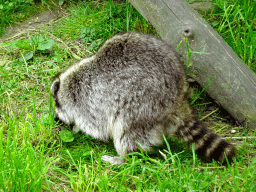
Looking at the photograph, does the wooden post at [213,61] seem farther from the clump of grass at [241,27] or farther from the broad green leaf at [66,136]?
the broad green leaf at [66,136]

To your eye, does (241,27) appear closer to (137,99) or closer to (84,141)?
(137,99)

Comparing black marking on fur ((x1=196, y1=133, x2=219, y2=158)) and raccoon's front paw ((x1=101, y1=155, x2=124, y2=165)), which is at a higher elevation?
black marking on fur ((x1=196, y1=133, x2=219, y2=158))

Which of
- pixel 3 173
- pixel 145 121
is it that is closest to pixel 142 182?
pixel 145 121

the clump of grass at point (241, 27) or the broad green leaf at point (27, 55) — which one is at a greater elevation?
the clump of grass at point (241, 27)

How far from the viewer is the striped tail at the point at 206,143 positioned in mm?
2582

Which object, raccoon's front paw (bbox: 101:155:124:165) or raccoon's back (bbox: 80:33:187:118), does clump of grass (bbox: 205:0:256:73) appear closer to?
raccoon's back (bbox: 80:33:187:118)

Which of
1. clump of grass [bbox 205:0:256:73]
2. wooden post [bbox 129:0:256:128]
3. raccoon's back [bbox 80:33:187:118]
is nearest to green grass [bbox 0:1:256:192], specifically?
clump of grass [bbox 205:0:256:73]

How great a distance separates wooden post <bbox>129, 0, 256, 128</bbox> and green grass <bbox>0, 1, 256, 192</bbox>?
0.25 m

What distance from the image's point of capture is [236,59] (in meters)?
2.96

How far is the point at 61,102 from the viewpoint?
122 inches

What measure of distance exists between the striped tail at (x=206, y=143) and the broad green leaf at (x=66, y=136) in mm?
1127

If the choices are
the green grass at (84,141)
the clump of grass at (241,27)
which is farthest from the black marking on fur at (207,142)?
the clump of grass at (241,27)

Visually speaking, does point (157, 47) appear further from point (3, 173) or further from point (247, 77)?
point (3, 173)

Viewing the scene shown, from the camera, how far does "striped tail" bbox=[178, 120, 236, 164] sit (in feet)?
8.47
